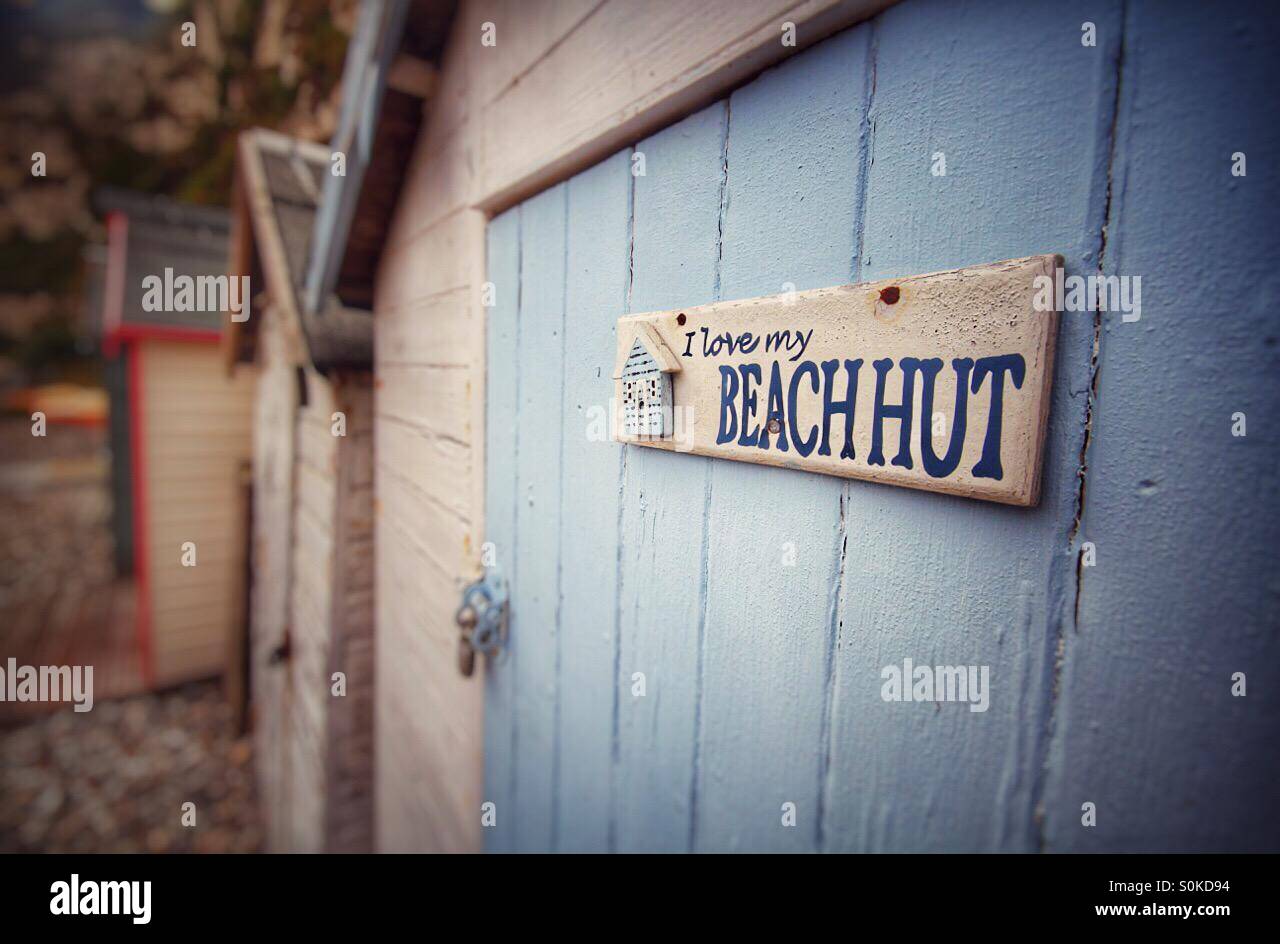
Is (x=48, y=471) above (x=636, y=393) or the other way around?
the other way around

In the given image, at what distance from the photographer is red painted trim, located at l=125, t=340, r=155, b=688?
5.25 meters

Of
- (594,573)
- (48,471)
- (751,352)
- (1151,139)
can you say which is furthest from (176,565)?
(48,471)

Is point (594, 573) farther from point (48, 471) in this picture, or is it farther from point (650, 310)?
point (48, 471)

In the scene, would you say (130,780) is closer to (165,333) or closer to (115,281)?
(165,333)

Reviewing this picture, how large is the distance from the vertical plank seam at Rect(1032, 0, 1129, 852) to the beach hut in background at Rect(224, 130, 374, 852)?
2.33m

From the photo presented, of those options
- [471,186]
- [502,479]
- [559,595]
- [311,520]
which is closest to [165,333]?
[311,520]

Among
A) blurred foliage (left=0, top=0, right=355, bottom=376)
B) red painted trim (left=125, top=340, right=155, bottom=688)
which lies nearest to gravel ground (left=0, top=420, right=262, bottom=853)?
red painted trim (left=125, top=340, right=155, bottom=688)

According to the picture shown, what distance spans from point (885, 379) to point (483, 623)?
115cm

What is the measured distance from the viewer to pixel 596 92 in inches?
40.1

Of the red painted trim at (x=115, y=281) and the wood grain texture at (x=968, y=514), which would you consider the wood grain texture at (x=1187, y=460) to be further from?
the red painted trim at (x=115, y=281)

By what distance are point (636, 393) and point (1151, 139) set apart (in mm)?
648

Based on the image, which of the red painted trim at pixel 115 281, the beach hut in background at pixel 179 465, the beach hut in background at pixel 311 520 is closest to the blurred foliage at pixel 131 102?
the red painted trim at pixel 115 281

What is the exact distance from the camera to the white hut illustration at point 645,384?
33.7 inches

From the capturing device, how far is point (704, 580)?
0.90m
